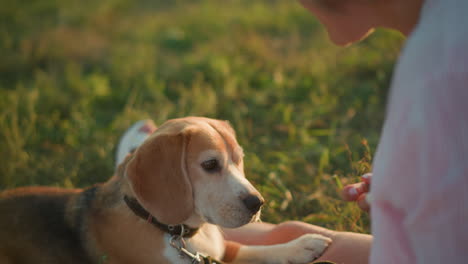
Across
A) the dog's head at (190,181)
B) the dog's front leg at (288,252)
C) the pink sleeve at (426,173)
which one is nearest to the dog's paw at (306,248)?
the dog's front leg at (288,252)

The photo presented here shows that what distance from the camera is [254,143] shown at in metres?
5.12

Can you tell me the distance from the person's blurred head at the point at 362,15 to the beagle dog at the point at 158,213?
3.51 ft

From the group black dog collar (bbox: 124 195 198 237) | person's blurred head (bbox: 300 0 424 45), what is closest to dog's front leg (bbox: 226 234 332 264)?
black dog collar (bbox: 124 195 198 237)

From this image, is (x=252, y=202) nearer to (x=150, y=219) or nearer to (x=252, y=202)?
(x=252, y=202)

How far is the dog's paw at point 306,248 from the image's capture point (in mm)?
2777

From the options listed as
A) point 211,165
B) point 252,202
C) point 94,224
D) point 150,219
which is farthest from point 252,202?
point 94,224

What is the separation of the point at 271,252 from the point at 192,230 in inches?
21.3

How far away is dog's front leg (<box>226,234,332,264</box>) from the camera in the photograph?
9.14 feet

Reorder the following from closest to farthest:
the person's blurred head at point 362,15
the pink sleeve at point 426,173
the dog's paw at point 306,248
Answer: the pink sleeve at point 426,173 < the person's blurred head at point 362,15 < the dog's paw at point 306,248

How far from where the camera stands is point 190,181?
2650 mm

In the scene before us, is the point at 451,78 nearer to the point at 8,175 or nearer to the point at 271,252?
the point at 271,252

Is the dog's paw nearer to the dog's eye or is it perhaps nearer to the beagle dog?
the beagle dog

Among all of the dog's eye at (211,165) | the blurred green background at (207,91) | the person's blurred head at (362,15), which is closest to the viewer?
the person's blurred head at (362,15)

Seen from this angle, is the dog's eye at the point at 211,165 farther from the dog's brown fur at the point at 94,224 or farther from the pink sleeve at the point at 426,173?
the pink sleeve at the point at 426,173
